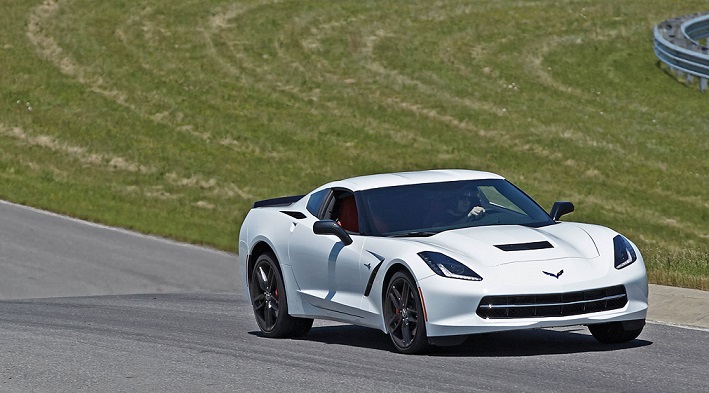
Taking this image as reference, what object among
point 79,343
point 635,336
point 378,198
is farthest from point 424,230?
point 79,343

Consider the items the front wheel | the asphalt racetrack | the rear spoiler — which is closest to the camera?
the asphalt racetrack

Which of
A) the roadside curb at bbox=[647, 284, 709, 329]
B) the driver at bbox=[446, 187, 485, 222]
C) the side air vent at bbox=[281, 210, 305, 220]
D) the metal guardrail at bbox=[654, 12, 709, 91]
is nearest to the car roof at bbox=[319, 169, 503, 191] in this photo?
the driver at bbox=[446, 187, 485, 222]

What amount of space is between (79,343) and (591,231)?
13.5 ft

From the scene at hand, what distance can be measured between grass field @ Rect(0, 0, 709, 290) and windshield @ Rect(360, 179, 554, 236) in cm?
933

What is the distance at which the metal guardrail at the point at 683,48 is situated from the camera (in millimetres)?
35750

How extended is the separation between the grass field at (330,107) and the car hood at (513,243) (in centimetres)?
1002

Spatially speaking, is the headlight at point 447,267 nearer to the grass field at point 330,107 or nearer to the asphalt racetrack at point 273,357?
the asphalt racetrack at point 273,357

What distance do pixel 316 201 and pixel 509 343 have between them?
225 cm

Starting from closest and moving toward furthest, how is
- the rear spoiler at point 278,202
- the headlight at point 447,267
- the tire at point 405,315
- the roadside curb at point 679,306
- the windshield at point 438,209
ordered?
the headlight at point 447,267, the tire at point 405,315, the windshield at point 438,209, the roadside curb at point 679,306, the rear spoiler at point 278,202

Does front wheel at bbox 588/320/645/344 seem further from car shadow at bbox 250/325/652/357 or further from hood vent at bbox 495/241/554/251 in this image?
hood vent at bbox 495/241/554/251

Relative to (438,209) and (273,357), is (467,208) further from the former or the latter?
(273,357)

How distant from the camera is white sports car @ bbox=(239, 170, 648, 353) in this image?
31.3 feet

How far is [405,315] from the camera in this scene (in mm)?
9922

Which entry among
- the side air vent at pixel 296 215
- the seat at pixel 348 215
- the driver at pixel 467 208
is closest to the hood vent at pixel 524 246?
the driver at pixel 467 208
